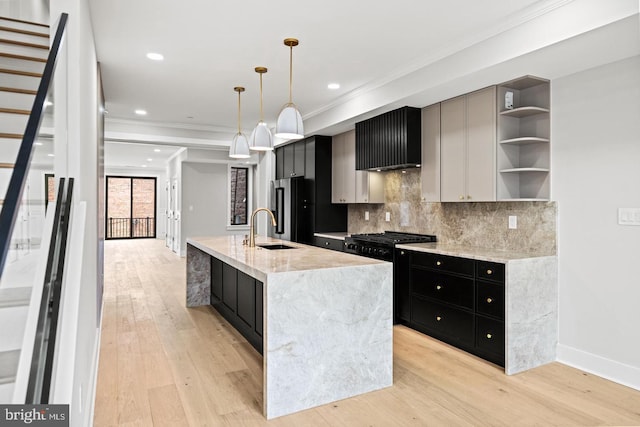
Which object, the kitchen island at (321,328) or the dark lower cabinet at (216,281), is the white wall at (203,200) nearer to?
the dark lower cabinet at (216,281)

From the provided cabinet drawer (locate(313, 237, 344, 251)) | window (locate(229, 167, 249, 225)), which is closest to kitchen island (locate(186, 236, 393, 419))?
cabinet drawer (locate(313, 237, 344, 251))

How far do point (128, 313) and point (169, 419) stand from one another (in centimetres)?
267

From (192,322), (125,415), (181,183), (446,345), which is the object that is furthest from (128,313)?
(181,183)

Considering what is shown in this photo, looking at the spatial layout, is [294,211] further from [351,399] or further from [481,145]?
[351,399]

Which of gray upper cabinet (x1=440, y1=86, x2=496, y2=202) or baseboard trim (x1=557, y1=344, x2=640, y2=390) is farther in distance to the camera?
gray upper cabinet (x1=440, y1=86, x2=496, y2=202)

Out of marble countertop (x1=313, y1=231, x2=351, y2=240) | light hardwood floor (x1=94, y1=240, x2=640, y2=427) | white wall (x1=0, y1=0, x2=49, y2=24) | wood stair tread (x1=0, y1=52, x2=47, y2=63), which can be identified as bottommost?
light hardwood floor (x1=94, y1=240, x2=640, y2=427)

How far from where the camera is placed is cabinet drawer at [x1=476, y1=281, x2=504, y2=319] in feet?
10.6

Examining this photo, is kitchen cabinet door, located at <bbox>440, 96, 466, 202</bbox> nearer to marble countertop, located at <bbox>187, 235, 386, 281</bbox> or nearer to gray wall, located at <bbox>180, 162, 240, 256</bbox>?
marble countertop, located at <bbox>187, 235, 386, 281</bbox>

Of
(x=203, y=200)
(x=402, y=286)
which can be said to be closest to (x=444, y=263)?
(x=402, y=286)

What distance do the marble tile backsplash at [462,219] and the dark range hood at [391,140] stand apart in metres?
0.41

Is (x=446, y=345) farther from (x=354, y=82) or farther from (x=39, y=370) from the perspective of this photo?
(x=39, y=370)

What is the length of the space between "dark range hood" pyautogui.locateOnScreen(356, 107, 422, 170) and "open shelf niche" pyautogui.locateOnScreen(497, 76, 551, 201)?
1031mm

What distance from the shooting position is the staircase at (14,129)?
4.43 feet

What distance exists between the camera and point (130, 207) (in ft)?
48.0
